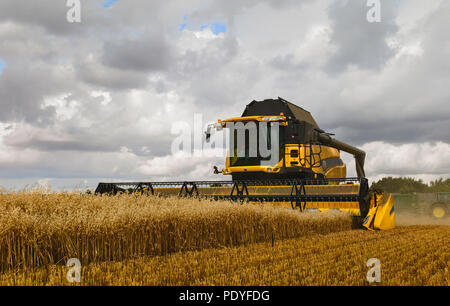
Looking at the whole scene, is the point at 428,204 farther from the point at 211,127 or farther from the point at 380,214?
the point at 211,127

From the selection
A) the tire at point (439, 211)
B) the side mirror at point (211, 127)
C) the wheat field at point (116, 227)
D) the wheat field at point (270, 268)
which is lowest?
the tire at point (439, 211)

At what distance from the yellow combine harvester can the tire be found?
30.2ft

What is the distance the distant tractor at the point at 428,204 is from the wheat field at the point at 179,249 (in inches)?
480

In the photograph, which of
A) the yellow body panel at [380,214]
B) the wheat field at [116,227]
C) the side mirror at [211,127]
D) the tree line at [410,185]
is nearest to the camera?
the wheat field at [116,227]

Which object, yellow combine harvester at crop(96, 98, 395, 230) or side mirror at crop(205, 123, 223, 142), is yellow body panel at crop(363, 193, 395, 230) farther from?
side mirror at crop(205, 123, 223, 142)

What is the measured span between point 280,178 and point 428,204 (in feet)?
40.6

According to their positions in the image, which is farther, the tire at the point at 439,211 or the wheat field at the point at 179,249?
the tire at the point at 439,211

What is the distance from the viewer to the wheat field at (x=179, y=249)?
4230 mm

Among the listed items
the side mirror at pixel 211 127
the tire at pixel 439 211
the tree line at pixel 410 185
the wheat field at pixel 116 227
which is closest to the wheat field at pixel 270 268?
the wheat field at pixel 116 227

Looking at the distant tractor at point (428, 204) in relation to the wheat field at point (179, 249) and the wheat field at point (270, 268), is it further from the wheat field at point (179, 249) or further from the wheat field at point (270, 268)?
the wheat field at point (270, 268)

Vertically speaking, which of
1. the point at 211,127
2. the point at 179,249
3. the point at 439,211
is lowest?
the point at 439,211

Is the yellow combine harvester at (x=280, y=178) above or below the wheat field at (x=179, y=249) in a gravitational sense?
above

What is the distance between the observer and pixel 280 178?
10.9m

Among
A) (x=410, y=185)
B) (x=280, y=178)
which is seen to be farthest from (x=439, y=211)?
(x=410, y=185)
